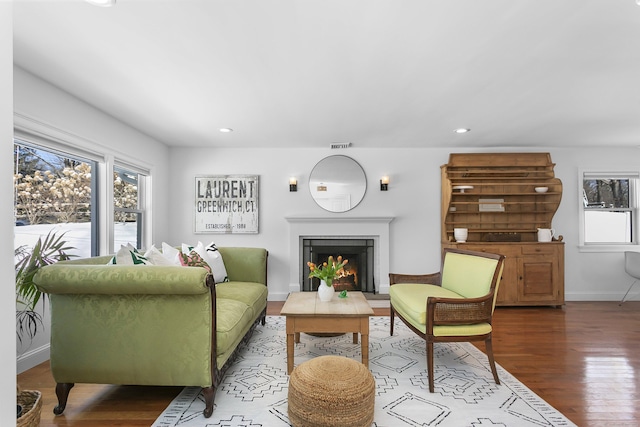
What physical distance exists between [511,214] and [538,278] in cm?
96

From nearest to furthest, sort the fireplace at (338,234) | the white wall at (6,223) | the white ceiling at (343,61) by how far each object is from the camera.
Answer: the white wall at (6,223) < the white ceiling at (343,61) < the fireplace at (338,234)

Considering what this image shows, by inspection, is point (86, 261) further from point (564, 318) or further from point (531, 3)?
point (564, 318)

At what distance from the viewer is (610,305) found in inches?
181

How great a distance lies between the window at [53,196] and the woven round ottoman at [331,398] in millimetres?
2416

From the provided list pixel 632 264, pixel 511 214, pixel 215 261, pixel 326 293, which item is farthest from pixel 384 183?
pixel 632 264

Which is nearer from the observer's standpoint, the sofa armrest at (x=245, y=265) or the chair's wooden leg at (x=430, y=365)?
the chair's wooden leg at (x=430, y=365)

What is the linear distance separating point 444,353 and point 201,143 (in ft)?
12.9

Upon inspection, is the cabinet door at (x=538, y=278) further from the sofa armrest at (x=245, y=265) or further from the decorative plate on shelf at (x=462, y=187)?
the sofa armrest at (x=245, y=265)

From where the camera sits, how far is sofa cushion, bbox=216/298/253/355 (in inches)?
84.2

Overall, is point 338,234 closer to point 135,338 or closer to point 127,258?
point 127,258

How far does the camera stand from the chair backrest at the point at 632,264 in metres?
4.43

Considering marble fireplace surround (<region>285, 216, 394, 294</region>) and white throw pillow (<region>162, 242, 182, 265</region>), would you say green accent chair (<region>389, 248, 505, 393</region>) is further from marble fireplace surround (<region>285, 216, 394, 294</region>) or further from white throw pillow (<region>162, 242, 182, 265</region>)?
white throw pillow (<region>162, 242, 182, 265</region>)

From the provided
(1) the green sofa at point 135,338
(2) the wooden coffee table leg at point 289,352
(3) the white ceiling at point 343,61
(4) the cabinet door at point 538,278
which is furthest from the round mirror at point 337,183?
(1) the green sofa at point 135,338

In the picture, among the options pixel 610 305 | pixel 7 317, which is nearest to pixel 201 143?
pixel 7 317
